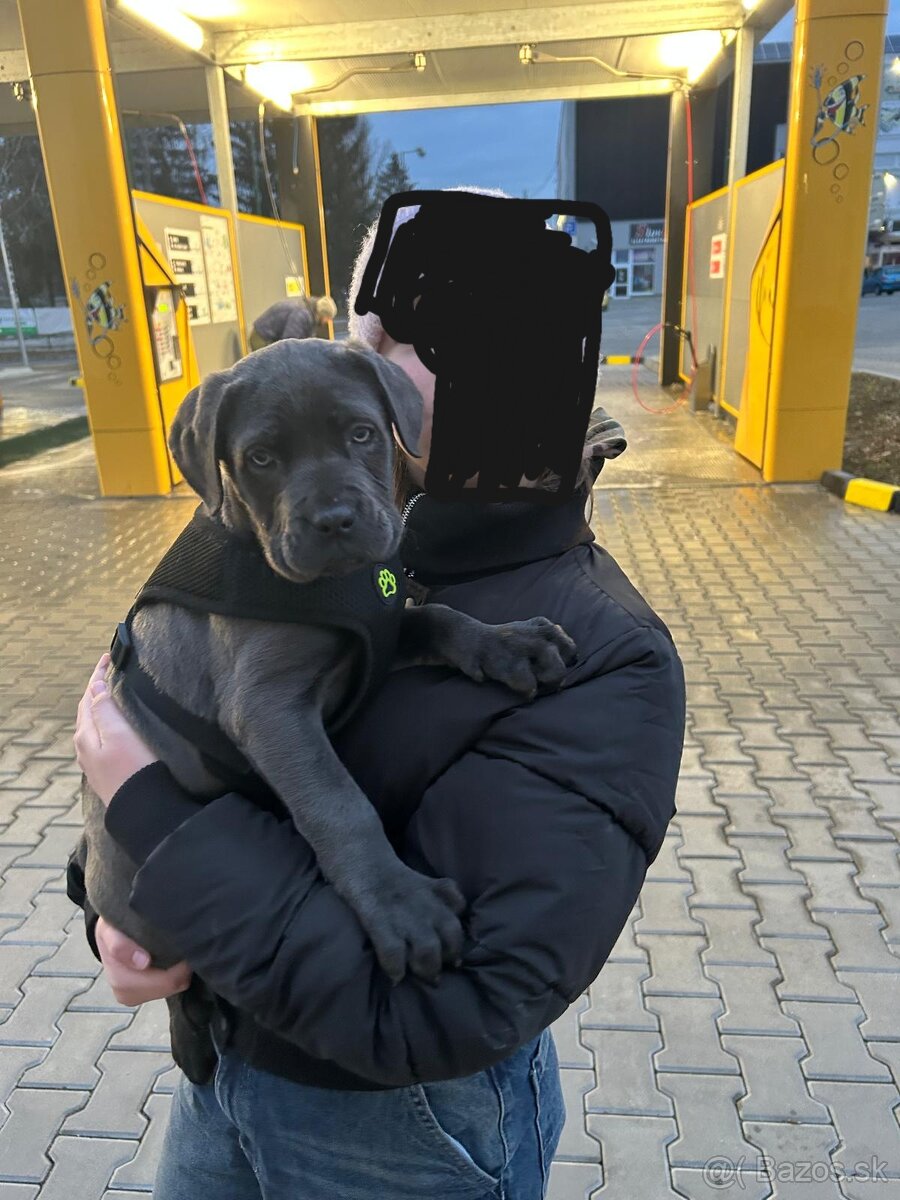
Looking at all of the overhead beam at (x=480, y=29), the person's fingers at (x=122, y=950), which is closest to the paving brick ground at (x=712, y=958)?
the person's fingers at (x=122, y=950)

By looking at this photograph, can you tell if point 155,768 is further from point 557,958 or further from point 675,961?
point 675,961

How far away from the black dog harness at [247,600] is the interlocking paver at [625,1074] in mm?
1904

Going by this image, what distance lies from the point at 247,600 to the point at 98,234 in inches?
345

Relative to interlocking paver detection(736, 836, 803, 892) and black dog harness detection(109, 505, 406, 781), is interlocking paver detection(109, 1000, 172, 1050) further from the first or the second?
black dog harness detection(109, 505, 406, 781)

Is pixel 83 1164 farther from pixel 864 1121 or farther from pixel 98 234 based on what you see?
pixel 98 234

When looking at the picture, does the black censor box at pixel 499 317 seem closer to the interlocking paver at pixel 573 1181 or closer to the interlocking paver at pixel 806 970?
the interlocking paver at pixel 573 1181

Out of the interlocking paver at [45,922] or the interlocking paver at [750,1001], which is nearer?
the interlocking paver at [750,1001]

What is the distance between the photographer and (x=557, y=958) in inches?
47.5

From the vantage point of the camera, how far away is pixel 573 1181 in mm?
2613

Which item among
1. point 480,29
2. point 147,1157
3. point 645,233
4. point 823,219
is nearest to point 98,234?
point 480,29

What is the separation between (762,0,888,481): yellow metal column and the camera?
324 inches

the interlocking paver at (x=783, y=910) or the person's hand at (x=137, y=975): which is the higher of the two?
the person's hand at (x=137, y=975)

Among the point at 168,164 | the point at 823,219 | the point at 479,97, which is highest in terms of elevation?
the point at 168,164

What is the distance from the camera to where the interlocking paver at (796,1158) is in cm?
255
